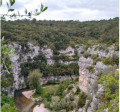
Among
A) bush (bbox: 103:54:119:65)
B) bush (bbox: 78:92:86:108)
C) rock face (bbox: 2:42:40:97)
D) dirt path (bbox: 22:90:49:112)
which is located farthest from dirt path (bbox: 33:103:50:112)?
bush (bbox: 103:54:119:65)

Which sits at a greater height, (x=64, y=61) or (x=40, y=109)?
(x=64, y=61)

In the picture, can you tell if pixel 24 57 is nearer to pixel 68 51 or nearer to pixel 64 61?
pixel 64 61

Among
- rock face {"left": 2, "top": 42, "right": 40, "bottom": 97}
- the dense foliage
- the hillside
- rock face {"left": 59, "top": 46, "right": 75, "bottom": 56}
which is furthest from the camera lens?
rock face {"left": 59, "top": 46, "right": 75, "bottom": 56}

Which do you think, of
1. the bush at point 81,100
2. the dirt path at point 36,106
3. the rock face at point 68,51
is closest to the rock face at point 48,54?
the rock face at point 68,51

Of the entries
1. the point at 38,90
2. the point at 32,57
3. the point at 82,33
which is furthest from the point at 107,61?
the point at 82,33

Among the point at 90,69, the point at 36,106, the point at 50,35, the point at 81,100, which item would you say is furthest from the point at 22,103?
the point at 50,35

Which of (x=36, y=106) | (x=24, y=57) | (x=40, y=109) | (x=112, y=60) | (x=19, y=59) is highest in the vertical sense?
(x=112, y=60)

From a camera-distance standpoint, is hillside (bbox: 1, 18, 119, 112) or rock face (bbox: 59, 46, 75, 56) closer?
hillside (bbox: 1, 18, 119, 112)

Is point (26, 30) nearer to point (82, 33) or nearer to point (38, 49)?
point (38, 49)

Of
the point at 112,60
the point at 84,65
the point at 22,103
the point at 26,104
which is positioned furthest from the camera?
the point at 22,103

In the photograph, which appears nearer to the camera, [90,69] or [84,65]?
[90,69]

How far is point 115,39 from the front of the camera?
24.8 meters

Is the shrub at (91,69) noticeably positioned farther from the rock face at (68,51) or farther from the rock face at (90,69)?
the rock face at (68,51)

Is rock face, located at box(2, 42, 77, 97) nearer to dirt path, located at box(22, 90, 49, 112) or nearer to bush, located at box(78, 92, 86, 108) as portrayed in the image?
dirt path, located at box(22, 90, 49, 112)
